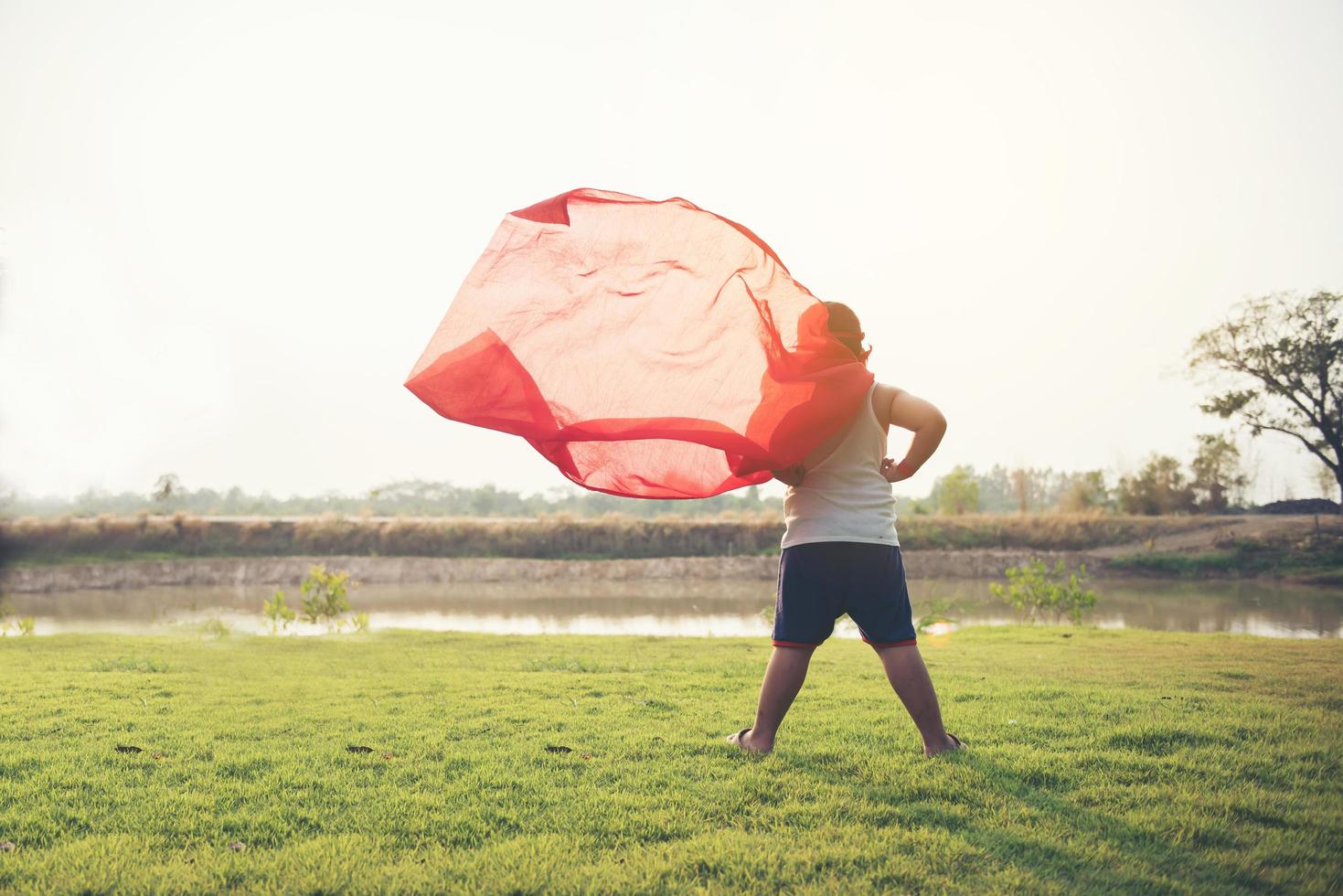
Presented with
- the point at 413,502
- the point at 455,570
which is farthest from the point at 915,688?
the point at 413,502

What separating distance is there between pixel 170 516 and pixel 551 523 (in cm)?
1366

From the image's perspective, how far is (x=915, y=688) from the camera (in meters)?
3.31

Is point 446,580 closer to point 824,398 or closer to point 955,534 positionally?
point 955,534

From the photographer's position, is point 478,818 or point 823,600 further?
point 823,600

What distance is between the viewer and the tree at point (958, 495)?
3400 cm

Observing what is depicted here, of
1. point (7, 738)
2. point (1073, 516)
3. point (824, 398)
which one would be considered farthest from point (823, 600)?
point (1073, 516)

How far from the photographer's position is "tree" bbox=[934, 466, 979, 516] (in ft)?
112

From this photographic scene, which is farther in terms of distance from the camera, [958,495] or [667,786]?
[958,495]

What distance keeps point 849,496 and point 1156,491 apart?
32872 mm

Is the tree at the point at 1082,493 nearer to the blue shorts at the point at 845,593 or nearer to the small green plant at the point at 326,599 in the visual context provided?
the small green plant at the point at 326,599

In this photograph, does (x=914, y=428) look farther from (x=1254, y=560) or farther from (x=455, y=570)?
(x=1254, y=560)

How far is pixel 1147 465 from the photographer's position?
104 ft

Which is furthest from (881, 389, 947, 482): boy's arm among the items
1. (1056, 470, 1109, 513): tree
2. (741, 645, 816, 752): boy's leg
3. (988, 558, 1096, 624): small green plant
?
(1056, 470, 1109, 513): tree

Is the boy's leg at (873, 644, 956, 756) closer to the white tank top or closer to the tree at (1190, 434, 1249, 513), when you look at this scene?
the white tank top
